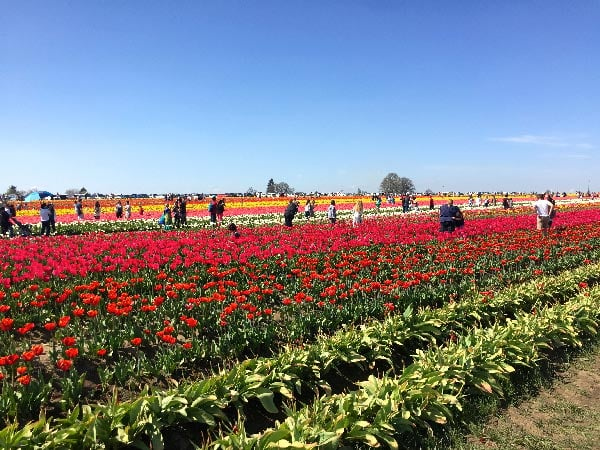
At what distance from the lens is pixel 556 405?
214 inches

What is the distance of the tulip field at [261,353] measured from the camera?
13.8ft

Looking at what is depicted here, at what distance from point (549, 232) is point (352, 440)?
18904 mm

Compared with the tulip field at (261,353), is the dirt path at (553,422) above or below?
below

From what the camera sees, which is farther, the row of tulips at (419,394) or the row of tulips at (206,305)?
the row of tulips at (206,305)

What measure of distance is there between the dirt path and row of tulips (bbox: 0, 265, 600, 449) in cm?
42

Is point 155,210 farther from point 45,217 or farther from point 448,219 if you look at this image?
point 448,219

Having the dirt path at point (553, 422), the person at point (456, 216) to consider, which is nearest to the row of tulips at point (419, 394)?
the dirt path at point (553, 422)

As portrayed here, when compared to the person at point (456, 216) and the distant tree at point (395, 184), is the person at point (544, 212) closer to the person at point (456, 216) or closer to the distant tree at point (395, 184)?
the person at point (456, 216)

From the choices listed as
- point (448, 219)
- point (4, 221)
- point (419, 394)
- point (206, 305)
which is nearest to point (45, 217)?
point (4, 221)

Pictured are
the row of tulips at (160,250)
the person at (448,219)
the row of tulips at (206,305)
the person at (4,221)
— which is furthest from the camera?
the person at (4,221)

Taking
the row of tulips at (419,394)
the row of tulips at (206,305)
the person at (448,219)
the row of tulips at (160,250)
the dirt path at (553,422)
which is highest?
the person at (448,219)

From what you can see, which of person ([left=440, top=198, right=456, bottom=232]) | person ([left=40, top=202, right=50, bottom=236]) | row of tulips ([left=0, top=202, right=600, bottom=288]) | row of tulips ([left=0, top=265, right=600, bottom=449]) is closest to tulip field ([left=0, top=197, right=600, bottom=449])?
row of tulips ([left=0, top=265, right=600, bottom=449])

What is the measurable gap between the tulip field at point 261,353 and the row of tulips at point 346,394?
21mm

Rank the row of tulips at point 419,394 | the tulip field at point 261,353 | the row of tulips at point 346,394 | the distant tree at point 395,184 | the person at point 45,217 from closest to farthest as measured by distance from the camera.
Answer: the row of tulips at point 346,394
the row of tulips at point 419,394
the tulip field at point 261,353
the person at point 45,217
the distant tree at point 395,184
